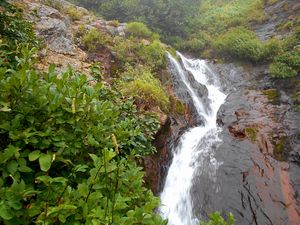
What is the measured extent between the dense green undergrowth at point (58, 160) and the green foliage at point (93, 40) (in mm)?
7192

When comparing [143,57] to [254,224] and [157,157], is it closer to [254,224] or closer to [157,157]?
[157,157]

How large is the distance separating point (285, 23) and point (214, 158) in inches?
466

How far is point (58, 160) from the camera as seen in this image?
6.34 ft

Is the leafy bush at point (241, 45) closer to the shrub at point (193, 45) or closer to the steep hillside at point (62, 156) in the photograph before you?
the shrub at point (193, 45)

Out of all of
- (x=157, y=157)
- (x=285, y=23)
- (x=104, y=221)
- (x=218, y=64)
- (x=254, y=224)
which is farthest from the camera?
(x=285, y=23)

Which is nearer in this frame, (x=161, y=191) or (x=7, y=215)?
(x=7, y=215)

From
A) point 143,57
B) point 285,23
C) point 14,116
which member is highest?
point 285,23

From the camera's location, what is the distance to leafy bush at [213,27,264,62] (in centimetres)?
1342

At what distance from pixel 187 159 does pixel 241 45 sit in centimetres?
868

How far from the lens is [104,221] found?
1652 mm

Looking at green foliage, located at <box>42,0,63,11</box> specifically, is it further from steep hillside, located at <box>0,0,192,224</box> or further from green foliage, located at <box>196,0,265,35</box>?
green foliage, located at <box>196,0,265,35</box>

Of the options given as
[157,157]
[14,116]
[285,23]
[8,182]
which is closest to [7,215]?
[8,182]

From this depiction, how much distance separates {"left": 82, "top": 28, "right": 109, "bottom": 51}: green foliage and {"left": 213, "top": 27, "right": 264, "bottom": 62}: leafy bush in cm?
734

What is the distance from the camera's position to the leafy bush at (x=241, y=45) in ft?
44.0
